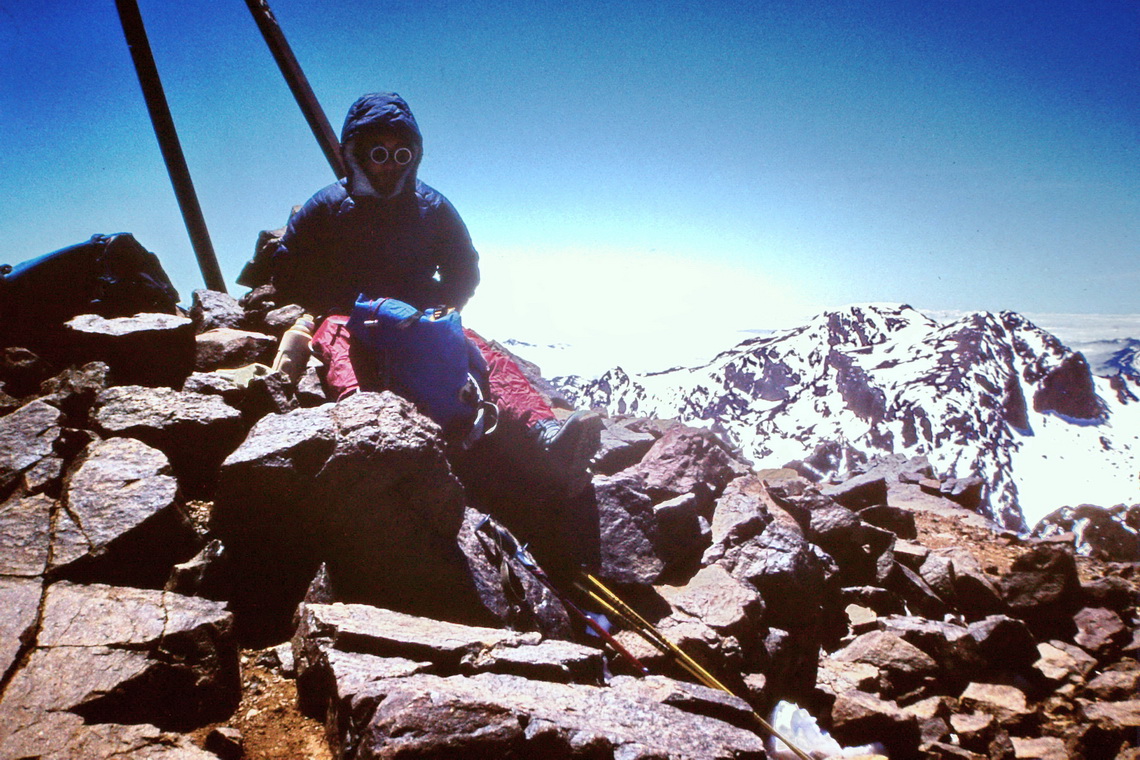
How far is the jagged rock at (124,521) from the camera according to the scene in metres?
2.69

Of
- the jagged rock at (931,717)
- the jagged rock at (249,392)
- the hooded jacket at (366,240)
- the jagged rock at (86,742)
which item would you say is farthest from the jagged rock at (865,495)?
the jagged rock at (86,742)

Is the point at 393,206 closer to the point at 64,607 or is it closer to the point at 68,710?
the point at 64,607

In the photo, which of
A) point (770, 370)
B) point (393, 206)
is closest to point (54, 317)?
point (393, 206)

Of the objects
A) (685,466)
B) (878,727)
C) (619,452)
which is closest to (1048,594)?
(878,727)

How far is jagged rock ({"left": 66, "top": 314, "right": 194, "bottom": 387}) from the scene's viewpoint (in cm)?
405

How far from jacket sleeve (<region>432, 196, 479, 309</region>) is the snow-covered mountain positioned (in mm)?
44787

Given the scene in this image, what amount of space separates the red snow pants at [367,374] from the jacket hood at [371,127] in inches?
50.3

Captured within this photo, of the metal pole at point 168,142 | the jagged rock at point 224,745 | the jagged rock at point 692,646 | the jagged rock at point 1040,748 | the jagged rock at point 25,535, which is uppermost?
the metal pole at point 168,142

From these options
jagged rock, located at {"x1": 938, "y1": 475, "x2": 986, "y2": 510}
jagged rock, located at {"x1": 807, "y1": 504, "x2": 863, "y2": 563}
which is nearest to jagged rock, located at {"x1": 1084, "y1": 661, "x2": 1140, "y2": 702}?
jagged rock, located at {"x1": 807, "y1": 504, "x2": 863, "y2": 563}

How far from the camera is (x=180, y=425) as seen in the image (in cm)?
346

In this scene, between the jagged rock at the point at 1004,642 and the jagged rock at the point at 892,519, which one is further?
the jagged rock at the point at 892,519

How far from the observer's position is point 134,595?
8.58ft

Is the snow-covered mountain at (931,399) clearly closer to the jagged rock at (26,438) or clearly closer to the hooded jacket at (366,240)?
the hooded jacket at (366,240)

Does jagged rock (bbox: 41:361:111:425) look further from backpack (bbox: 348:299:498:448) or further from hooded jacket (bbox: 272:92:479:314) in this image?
backpack (bbox: 348:299:498:448)
